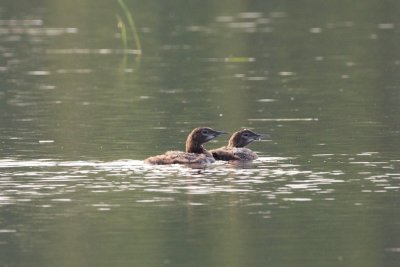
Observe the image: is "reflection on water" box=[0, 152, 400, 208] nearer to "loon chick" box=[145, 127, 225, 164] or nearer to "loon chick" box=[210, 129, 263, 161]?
"loon chick" box=[145, 127, 225, 164]

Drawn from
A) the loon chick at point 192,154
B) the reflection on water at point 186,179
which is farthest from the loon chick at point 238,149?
the reflection on water at point 186,179

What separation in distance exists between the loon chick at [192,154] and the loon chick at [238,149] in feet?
0.80

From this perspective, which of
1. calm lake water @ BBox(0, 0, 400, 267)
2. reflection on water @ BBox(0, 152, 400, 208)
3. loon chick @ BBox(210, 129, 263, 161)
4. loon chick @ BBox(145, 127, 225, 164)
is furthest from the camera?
loon chick @ BBox(210, 129, 263, 161)

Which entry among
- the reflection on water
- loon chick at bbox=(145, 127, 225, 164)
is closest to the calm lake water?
the reflection on water

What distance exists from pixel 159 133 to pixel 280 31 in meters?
20.3

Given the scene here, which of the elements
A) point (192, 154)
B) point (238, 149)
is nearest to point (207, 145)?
point (238, 149)

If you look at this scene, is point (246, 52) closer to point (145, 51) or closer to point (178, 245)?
point (145, 51)

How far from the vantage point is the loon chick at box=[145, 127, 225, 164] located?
22.3 metres

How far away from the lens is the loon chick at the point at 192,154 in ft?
73.2

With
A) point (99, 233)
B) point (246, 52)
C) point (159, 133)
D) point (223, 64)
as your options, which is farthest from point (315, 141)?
point (246, 52)

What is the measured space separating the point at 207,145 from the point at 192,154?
4.01 meters

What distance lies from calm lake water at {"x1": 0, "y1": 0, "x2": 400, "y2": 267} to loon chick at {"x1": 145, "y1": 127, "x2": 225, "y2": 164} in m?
0.22

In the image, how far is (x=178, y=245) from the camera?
55.1 feet

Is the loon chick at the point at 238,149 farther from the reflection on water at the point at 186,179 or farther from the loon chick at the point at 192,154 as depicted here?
the reflection on water at the point at 186,179
